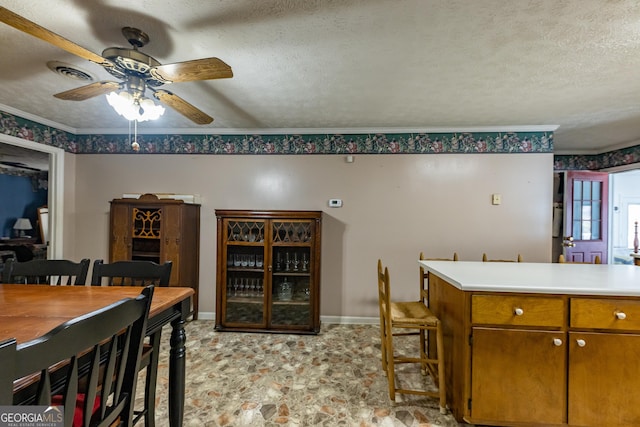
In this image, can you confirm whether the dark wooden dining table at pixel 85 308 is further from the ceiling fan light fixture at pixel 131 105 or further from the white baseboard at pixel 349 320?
the white baseboard at pixel 349 320

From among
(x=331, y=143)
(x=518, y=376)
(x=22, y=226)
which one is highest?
(x=331, y=143)

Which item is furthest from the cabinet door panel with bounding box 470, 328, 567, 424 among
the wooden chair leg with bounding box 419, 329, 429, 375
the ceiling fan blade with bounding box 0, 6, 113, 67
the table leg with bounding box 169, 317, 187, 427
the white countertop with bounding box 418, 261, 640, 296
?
the ceiling fan blade with bounding box 0, 6, 113, 67

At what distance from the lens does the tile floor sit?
182 centimetres

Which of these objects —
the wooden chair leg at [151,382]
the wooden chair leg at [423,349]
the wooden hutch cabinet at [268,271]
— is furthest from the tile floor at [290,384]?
the wooden chair leg at [151,382]

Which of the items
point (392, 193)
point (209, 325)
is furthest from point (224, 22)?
point (209, 325)

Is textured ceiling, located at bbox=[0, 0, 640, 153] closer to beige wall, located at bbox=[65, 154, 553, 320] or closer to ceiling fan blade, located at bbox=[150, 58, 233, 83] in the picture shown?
ceiling fan blade, located at bbox=[150, 58, 233, 83]

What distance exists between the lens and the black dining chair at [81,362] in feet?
2.13

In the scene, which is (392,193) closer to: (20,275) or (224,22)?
(224,22)

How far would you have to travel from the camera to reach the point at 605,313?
155 cm

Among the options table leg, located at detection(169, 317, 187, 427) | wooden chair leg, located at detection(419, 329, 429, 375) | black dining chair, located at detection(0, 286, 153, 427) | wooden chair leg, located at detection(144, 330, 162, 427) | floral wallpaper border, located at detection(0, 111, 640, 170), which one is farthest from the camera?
floral wallpaper border, located at detection(0, 111, 640, 170)

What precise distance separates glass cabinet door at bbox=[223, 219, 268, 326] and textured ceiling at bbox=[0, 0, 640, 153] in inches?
49.0

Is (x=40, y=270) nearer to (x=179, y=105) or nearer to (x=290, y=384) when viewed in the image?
(x=179, y=105)

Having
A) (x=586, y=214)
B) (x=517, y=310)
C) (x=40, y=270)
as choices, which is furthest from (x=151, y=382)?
(x=586, y=214)

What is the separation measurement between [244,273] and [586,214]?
4.85 m
